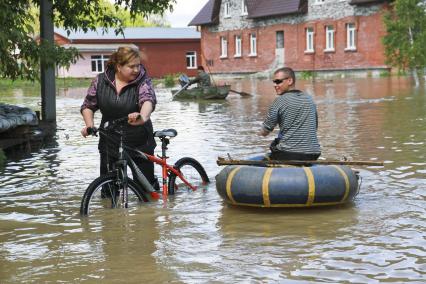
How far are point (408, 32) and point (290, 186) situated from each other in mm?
30294

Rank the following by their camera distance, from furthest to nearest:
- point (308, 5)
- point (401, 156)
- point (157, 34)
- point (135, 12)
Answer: point (157, 34) → point (308, 5) → point (135, 12) → point (401, 156)

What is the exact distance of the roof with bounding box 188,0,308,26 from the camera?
51531mm

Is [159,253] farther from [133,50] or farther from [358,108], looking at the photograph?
[358,108]

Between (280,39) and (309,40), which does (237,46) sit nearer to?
(280,39)

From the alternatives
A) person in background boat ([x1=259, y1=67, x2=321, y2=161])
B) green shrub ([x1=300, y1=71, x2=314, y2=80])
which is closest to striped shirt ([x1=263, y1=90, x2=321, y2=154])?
person in background boat ([x1=259, y1=67, x2=321, y2=161])

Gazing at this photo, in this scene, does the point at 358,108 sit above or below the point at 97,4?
below

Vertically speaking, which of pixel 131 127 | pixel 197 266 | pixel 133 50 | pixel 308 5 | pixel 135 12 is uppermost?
pixel 308 5

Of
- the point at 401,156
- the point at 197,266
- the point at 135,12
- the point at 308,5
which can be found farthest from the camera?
the point at 308,5

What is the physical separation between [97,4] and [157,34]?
58498 millimetres

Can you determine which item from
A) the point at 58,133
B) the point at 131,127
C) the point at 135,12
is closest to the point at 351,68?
the point at 58,133

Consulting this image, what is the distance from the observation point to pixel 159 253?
21.0 ft

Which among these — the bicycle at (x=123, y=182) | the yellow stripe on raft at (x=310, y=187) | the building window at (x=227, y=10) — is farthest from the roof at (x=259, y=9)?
the yellow stripe on raft at (x=310, y=187)

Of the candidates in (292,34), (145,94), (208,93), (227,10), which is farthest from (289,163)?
(227,10)

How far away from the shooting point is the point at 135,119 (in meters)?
7.54
